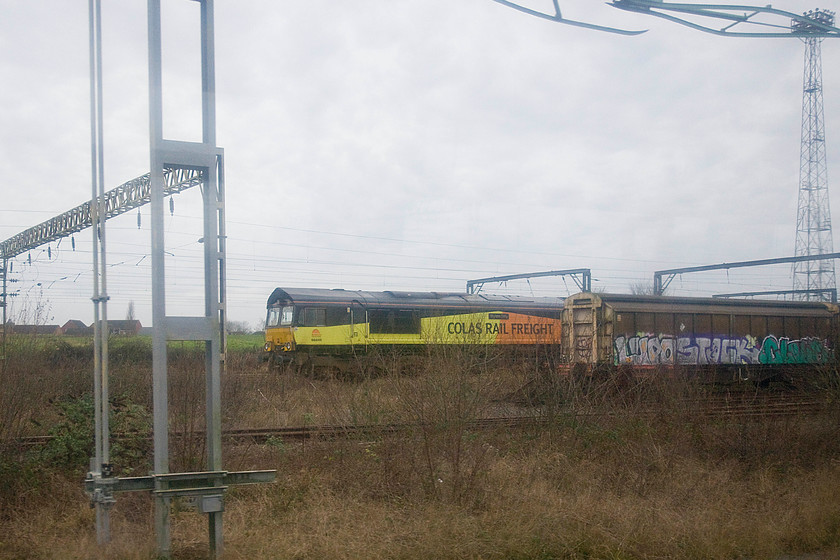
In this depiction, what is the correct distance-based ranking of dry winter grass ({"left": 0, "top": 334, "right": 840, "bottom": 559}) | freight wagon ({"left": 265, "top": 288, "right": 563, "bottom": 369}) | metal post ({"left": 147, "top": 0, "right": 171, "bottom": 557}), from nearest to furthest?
metal post ({"left": 147, "top": 0, "right": 171, "bottom": 557}) < dry winter grass ({"left": 0, "top": 334, "right": 840, "bottom": 559}) < freight wagon ({"left": 265, "top": 288, "right": 563, "bottom": 369})

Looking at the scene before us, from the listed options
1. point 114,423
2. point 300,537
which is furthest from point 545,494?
point 114,423

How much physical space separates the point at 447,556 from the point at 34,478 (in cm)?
488

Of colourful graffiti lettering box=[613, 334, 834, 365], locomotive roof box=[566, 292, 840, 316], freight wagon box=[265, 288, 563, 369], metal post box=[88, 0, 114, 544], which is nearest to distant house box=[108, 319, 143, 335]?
freight wagon box=[265, 288, 563, 369]

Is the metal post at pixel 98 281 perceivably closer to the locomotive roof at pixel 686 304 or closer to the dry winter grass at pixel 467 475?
the dry winter grass at pixel 467 475

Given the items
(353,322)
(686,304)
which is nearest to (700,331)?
(686,304)

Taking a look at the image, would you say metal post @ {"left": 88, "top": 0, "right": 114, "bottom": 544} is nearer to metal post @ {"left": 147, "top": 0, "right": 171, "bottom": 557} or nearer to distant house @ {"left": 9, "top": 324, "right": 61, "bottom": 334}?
metal post @ {"left": 147, "top": 0, "right": 171, "bottom": 557}

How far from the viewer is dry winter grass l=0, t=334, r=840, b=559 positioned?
6633mm

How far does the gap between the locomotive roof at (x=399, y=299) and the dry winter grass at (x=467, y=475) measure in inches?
451

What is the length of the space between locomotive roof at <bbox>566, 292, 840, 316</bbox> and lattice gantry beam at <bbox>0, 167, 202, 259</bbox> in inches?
494

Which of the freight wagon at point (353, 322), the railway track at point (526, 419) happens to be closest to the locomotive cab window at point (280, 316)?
the freight wagon at point (353, 322)

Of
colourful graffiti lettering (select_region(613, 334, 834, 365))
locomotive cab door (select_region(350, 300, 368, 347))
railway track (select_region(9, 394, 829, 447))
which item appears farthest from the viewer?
locomotive cab door (select_region(350, 300, 368, 347))

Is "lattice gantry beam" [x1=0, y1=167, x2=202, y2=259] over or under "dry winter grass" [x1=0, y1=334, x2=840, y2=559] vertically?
over

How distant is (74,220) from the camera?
2073 cm

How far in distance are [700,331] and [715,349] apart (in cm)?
79
